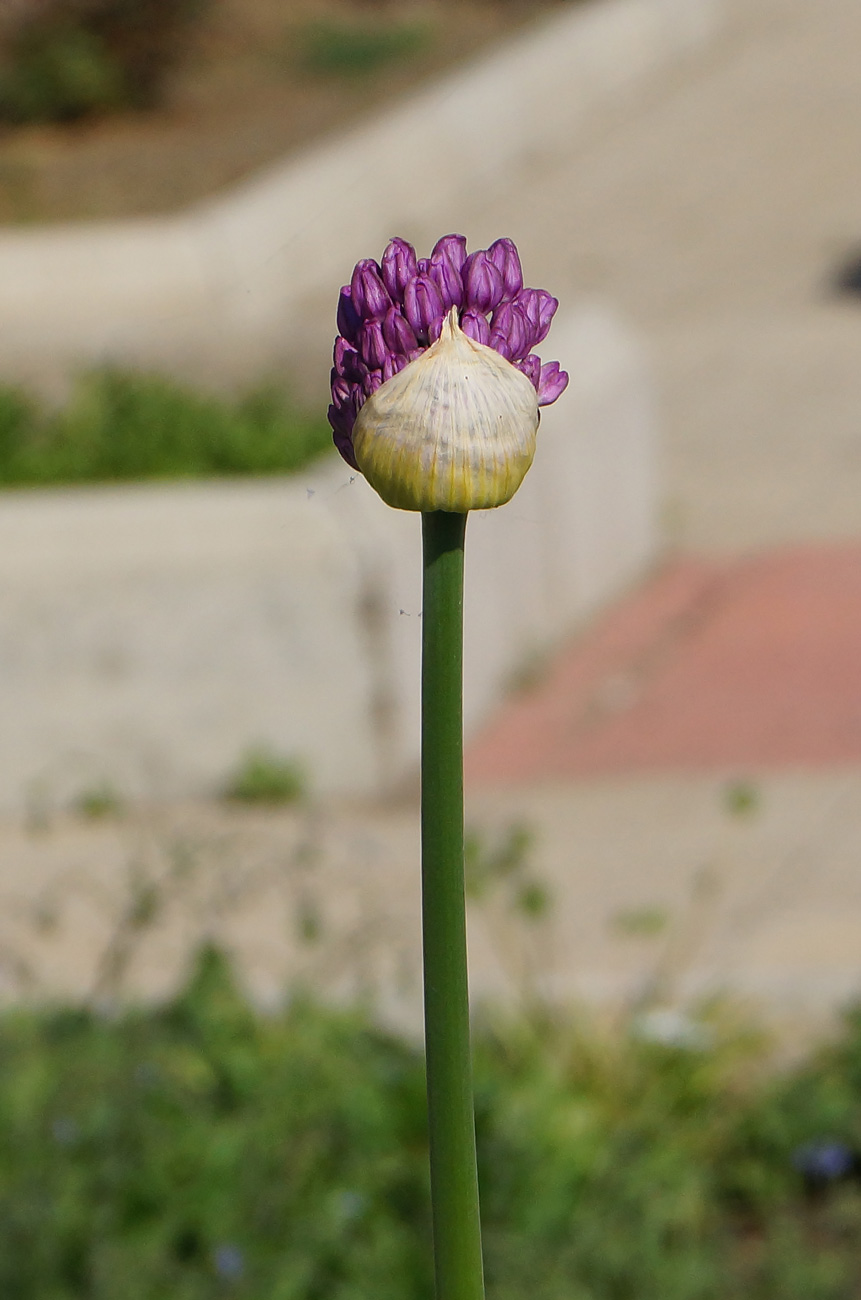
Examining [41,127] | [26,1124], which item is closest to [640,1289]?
[26,1124]

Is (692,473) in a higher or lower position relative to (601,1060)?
higher

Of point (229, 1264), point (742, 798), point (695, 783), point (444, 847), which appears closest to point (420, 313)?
point (444, 847)

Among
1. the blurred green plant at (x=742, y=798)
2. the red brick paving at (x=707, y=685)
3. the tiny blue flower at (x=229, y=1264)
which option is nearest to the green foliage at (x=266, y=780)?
the red brick paving at (x=707, y=685)

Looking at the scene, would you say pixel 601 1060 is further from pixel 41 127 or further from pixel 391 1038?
pixel 41 127

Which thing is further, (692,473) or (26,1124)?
(692,473)

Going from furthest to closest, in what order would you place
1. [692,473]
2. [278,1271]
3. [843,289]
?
[843,289]
[692,473]
[278,1271]

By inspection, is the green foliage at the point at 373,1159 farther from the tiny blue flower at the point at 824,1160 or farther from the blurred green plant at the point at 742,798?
the blurred green plant at the point at 742,798
